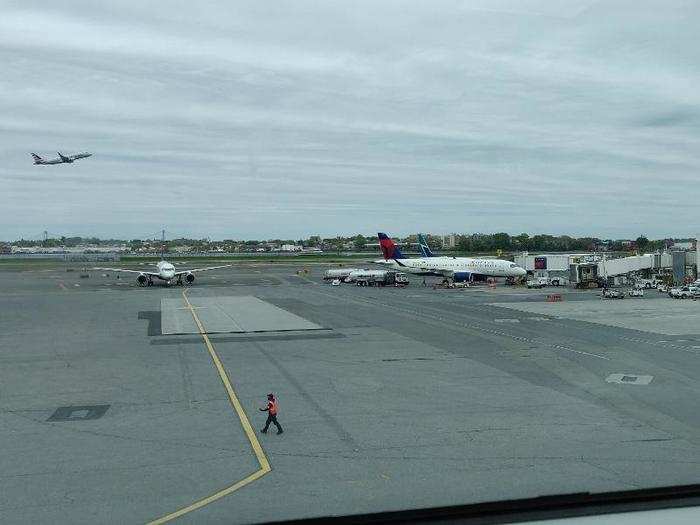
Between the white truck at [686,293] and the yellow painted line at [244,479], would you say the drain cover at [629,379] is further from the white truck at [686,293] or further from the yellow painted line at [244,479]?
the white truck at [686,293]

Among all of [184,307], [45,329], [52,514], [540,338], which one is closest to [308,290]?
[184,307]

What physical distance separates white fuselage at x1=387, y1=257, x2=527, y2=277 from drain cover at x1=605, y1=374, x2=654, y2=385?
6837 cm

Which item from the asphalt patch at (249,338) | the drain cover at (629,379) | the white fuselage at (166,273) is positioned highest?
the white fuselage at (166,273)

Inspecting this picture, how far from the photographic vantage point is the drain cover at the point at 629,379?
26188 millimetres

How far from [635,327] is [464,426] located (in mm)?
28966

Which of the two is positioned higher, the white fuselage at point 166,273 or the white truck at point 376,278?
the white fuselage at point 166,273

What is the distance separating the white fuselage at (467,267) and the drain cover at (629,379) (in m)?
68.4

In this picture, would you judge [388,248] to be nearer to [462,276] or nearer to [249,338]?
[462,276]

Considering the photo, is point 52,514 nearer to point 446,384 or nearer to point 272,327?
point 446,384

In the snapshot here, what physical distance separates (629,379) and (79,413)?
69.4 feet

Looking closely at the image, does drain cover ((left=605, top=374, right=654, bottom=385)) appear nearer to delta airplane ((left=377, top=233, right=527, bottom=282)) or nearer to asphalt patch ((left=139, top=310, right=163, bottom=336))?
asphalt patch ((left=139, top=310, right=163, bottom=336))

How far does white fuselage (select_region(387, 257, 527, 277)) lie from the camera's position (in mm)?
95188

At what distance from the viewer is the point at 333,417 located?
21.1 metres

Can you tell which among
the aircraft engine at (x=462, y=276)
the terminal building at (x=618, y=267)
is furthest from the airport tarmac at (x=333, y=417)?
the aircraft engine at (x=462, y=276)
